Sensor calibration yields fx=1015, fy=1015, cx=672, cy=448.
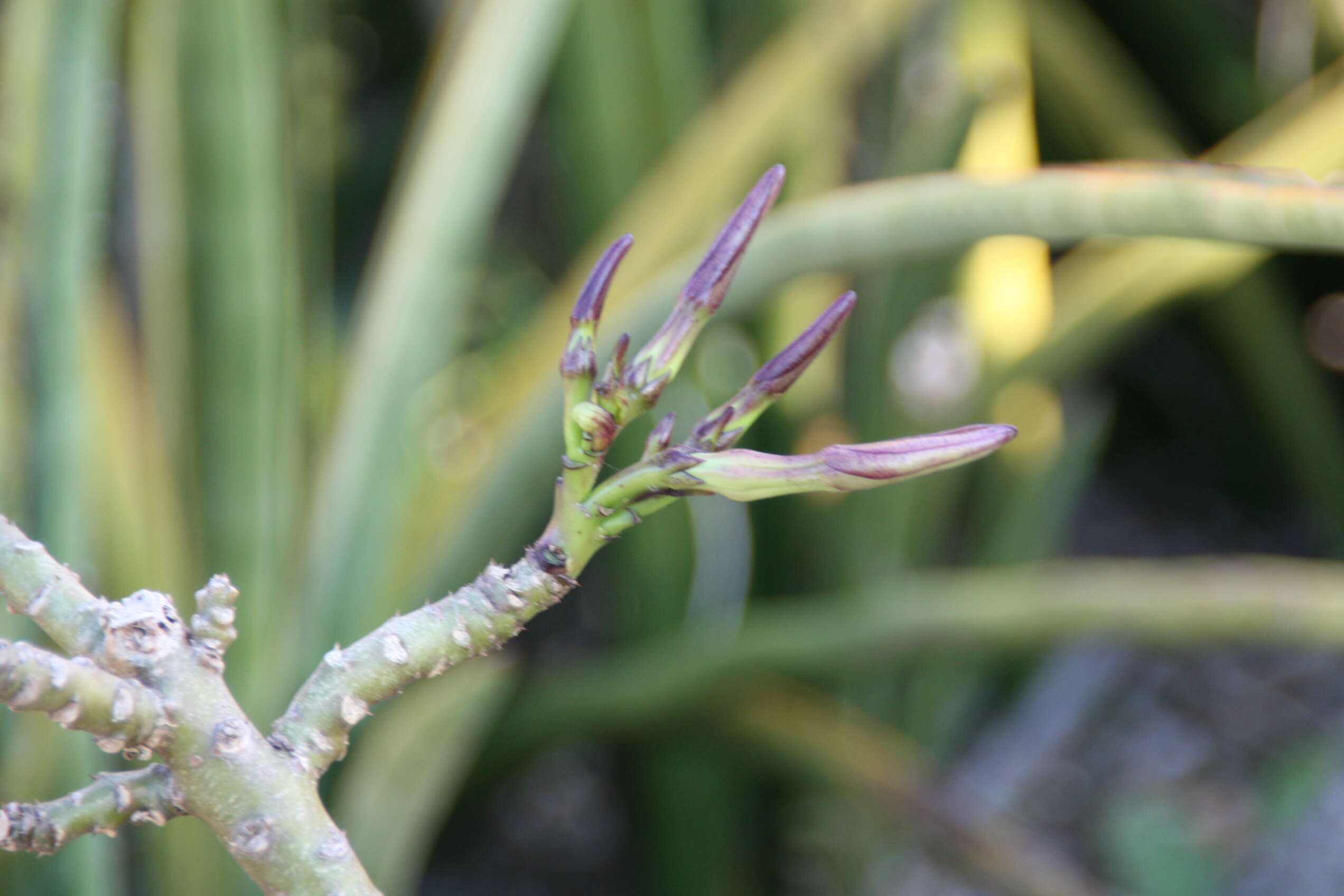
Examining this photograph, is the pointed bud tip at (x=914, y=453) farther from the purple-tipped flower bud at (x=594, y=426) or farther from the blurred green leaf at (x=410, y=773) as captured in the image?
the blurred green leaf at (x=410, y=773)

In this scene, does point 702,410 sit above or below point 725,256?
below

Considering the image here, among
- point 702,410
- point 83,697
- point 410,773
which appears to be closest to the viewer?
point 83,697

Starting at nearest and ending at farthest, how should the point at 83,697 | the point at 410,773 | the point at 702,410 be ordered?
the point at 83,697 → the point at 410,773 → the point at 702,410

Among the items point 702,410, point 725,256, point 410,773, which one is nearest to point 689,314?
point 725,256

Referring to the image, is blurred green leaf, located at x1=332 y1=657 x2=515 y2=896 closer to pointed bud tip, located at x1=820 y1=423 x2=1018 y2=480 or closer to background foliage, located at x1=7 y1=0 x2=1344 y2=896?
background foliage, located at x1=7 y1=0 x2=1344 y2=896

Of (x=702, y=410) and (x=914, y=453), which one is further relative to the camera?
(x=702, y=410)

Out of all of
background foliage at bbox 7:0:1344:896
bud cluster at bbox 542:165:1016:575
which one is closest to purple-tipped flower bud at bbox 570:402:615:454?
bud cluster at bbox 542:165:1016:575

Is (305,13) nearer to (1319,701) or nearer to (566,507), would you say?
(566,507)

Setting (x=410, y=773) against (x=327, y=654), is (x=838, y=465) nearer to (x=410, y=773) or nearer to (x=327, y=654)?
(x=327, y=654)
